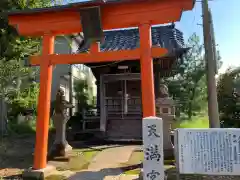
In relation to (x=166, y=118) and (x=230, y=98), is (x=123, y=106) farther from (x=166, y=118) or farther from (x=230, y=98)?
(x=166, y=118)

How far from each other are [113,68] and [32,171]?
934cm

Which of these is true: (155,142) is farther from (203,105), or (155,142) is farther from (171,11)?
(203,105)

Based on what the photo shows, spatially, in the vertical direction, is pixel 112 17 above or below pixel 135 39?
below

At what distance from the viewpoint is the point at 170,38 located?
15078mm

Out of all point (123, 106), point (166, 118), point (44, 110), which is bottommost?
point (166, 118)

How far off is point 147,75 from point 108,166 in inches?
127

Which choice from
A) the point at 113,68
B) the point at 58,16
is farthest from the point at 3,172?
the point at 113,68

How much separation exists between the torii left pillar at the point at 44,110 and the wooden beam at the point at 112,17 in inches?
16.7

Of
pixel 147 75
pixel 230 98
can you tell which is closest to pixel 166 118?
pixel 147 75

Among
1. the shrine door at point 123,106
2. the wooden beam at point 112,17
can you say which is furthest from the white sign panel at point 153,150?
the shrine door at point 123,106

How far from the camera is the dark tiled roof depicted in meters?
14.6

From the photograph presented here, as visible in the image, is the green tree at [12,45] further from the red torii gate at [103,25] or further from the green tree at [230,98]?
the green tree at [230,98]

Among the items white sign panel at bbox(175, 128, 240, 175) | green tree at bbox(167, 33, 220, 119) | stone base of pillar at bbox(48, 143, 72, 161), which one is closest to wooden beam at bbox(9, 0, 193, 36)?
white sign panel at bbox(175, 128, 240, 175)

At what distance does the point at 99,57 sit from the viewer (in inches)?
268
